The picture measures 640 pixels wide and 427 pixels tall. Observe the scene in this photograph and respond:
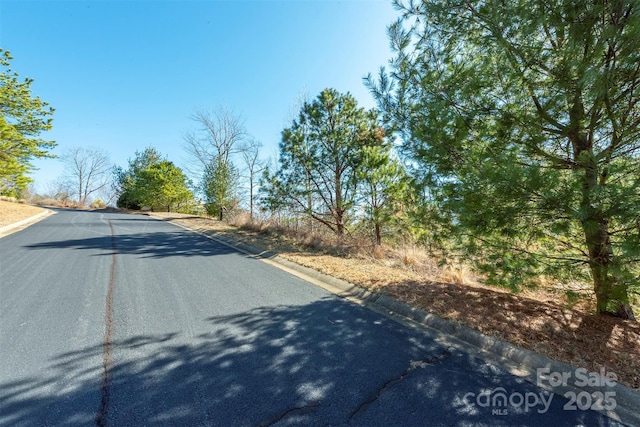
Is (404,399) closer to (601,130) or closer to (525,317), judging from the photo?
(525,317)

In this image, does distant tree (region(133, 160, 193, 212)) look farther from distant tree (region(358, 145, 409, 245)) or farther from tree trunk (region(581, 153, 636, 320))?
tree trunk (region(581, 153, 636, 320))

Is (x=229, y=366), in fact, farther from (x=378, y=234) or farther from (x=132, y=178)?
(x=132, y=178)

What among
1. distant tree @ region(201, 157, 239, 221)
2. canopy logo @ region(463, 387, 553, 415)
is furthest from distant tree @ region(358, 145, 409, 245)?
distant tree @ region(201, 157, 239, 221)

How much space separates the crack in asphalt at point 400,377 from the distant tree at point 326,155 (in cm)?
607

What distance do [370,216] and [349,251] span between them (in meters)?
1.34

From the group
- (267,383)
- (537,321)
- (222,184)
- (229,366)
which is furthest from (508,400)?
(222,184)

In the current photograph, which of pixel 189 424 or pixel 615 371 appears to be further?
pixel 615 371

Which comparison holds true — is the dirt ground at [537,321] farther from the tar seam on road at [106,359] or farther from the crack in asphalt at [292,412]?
the tar seam on road at [106,359]

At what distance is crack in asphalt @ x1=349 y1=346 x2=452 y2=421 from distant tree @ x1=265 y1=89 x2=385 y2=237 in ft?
19.9

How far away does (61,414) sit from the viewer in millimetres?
1693

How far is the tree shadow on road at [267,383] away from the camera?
1.73 m

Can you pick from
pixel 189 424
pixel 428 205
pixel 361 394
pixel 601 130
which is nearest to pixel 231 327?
pixel 189 424

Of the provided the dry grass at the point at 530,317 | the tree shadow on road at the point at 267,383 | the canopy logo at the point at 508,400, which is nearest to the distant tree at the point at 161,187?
the dry grass at the point at 530,317

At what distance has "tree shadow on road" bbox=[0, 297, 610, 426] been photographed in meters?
1.73
